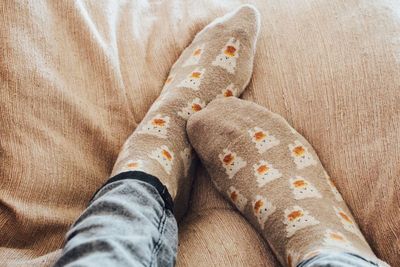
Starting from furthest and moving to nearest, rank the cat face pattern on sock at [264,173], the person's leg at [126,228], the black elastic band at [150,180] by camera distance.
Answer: the cat face pattern on sock at [264,173] → the black elastic band at [150,180] → the person's leg at [126,228]

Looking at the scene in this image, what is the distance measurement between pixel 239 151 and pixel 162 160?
0.45ft

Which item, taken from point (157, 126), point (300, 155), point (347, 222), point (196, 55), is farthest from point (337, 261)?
point (196, 55)

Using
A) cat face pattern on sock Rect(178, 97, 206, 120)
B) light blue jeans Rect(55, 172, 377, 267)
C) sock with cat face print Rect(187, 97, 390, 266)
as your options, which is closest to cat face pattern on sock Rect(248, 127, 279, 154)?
sock with cat face print Rect(187, 97, 390, 266)

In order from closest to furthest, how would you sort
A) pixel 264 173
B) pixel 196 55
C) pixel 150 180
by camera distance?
1. pixel 150 180
2. pixel 264 173
3. pixel 196 55

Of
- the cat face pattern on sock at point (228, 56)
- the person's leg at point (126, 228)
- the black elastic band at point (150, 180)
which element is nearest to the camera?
the person's leg at point (126, 228)

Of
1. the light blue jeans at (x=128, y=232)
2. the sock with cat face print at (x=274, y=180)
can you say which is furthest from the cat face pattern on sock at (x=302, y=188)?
the light blue jeans at (x=128, y=232)

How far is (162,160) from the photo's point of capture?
0.75 meters

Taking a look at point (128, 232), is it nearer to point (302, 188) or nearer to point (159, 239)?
point (159, 239)

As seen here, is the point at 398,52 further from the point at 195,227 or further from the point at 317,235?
the point at 195,227

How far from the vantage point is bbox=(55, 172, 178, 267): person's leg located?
524mm

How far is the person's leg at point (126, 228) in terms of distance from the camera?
524mm

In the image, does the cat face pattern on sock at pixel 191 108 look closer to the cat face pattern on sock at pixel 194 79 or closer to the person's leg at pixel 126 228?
the cat face pattern on sock at pixel 194 79

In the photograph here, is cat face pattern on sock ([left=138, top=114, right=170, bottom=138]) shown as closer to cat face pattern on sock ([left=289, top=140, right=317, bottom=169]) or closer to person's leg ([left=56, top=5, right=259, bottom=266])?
person's leg ([left=56, top=5, right=259, bottom=266])

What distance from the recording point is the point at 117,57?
796 mm
